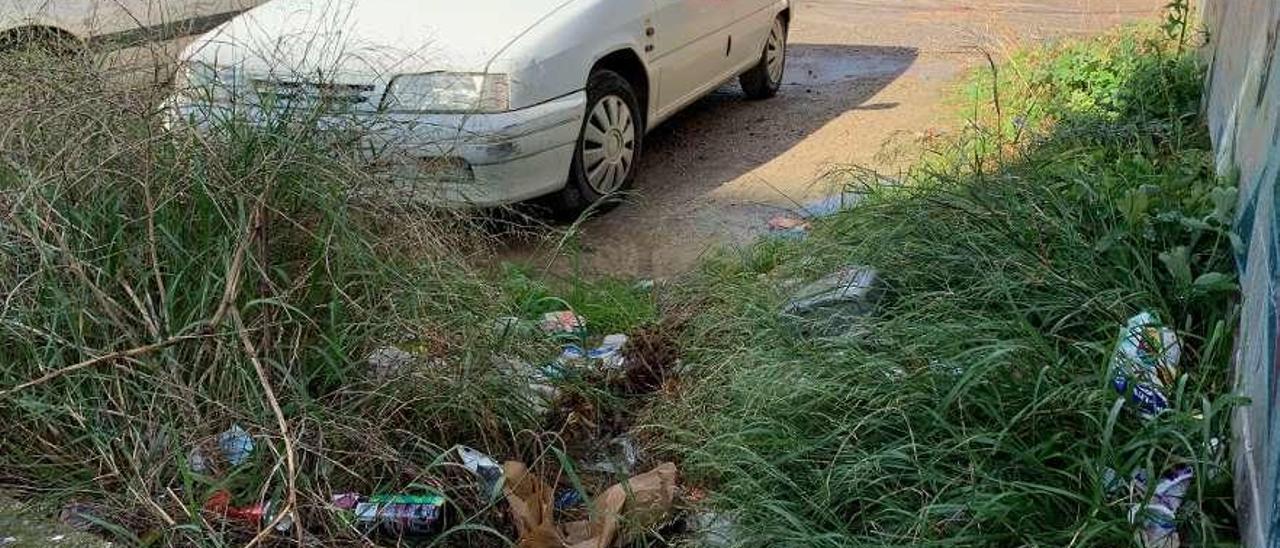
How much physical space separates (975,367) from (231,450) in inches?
79.6

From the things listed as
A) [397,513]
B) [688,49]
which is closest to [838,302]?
[397,513]

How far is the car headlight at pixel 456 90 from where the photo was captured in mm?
5484

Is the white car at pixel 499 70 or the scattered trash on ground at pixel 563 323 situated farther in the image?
the white car at pixel 499 70

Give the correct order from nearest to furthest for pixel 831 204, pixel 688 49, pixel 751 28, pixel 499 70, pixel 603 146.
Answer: pixel 499 70 → pixel 831 204 → pixel 603 146 → pixel 688 49 → pixel 751 28

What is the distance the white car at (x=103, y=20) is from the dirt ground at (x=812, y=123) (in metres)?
1.79

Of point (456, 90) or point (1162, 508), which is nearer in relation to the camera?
point (1162, 508)

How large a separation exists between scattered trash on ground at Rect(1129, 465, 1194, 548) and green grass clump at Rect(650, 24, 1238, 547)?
0.03 m

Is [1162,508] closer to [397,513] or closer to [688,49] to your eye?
[397,513]

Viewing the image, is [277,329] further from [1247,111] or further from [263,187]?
[1247,111]

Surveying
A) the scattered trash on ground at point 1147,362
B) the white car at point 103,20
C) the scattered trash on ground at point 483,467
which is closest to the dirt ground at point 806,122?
the white car at point 103,20

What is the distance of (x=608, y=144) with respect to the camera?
624 centimetres

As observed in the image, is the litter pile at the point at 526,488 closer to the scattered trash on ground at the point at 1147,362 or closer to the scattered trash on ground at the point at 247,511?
the scattered trash on ground at the point at 247,511

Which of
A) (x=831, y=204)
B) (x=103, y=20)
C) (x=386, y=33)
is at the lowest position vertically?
(x=831, y=204)

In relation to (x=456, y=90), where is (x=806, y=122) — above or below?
below
